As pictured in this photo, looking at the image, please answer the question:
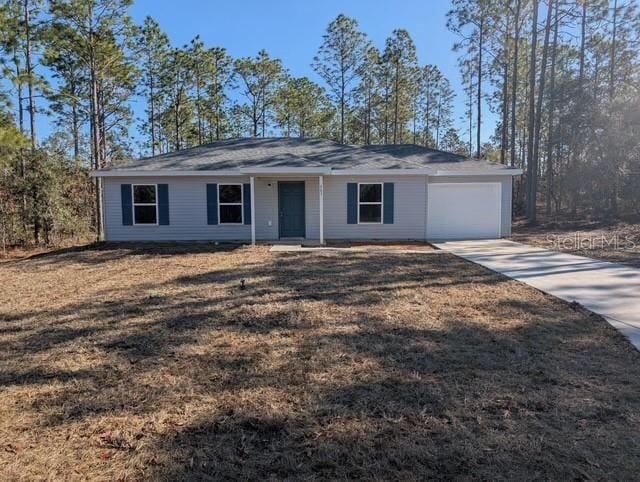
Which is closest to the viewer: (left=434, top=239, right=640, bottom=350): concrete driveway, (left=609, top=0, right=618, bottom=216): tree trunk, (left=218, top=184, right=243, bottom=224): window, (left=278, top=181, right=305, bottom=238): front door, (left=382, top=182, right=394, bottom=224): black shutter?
(left=434, top=239, right=640, bottom=350): concrete driveway

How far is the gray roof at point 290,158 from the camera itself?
13.4 meters

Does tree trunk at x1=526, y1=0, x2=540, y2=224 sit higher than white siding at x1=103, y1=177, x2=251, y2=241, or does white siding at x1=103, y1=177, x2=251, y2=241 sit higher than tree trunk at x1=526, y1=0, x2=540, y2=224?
tree trunk at x1=526, y1=0, x2=540, y2=224

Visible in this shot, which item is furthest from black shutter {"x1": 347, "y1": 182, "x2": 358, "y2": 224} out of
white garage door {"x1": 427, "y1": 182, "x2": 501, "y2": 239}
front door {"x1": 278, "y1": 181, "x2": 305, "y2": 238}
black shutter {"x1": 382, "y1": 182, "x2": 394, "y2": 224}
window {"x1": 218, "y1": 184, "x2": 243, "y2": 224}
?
window {"x1": 218, "y1": 184, "x2": 243, "y2": 224}

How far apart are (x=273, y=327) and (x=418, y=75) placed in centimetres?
2835

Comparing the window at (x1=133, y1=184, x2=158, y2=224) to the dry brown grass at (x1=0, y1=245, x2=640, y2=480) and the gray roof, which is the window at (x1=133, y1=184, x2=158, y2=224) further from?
the dry brown grass at (x1=0, y1=245, x2=640, y2=480)

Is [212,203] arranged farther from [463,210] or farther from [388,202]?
[463,210]

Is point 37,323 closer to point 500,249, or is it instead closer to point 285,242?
point 285,242

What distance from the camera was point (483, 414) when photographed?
9.87 feet

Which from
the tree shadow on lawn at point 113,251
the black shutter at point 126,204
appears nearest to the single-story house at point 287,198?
the black shutter at point 126,204

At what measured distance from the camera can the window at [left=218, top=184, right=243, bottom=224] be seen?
1362cm

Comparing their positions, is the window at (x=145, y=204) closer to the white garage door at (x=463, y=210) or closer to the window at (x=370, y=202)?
the window at (x=370, y=202)

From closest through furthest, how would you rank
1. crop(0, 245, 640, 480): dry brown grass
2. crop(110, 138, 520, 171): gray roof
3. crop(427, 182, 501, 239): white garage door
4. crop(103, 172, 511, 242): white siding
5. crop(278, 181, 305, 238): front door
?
1. crop(0, 245, 640, 480): dry brown grass
2. crop(110, 138, 520, 171): gray roof
3. crop(103, 172, 511, 242): white siding
4. crop(278, 181, 305, 238): front door
5. crop(427, 182, 501, 239): white garage door

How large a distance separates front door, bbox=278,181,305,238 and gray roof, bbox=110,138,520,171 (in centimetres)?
90

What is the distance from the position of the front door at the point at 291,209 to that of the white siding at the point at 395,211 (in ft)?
2.59
